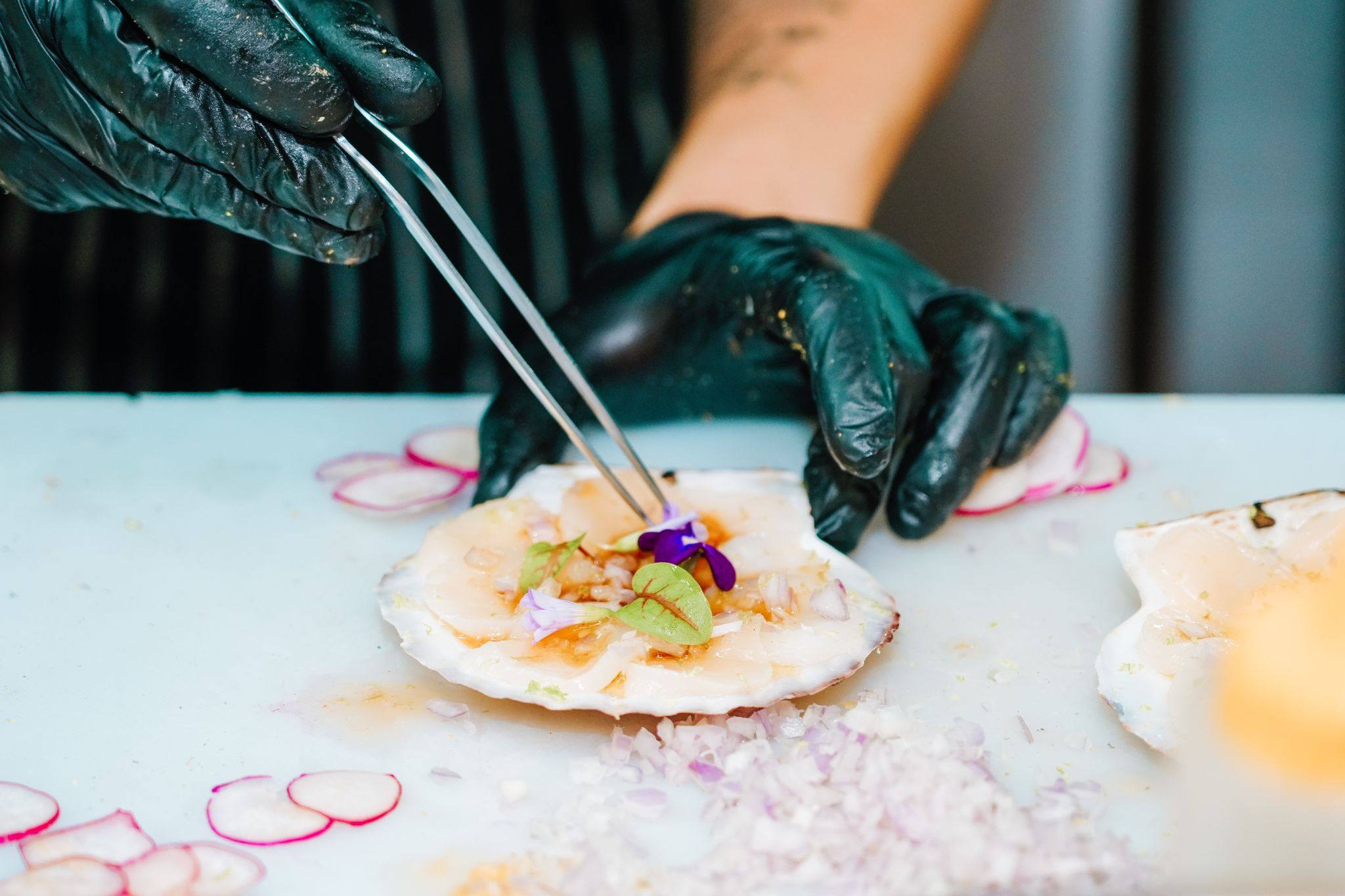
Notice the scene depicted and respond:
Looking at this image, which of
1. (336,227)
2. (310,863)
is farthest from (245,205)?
(310,863)

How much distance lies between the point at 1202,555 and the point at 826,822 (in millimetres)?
501

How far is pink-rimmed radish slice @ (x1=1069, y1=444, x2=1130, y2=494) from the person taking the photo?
1.44 meters

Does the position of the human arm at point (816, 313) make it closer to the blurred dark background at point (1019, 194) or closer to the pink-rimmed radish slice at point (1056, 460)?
the pink-rimmed radish slice at point (1056, 460)

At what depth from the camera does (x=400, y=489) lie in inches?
55.8

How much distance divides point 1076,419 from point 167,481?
1.20 metres

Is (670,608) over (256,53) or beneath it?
beneath

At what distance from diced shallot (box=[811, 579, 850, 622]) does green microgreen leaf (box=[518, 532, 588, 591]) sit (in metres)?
0.23

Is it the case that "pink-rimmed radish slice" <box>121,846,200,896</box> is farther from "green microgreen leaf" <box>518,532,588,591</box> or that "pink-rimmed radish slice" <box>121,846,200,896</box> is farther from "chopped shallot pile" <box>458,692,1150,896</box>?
"green microgreen leaf" <box>518,532,588,591</box>

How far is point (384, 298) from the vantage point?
1897 mm

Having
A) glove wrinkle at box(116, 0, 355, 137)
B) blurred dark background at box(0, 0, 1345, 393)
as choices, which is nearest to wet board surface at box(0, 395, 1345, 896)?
blurred dark background at box(0, 0, 1345, 393)

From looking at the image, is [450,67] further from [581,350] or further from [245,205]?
[245,205]

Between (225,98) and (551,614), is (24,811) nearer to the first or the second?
(551,614)

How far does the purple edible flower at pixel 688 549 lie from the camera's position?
42.8 inches

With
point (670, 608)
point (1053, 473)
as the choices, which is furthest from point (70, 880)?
point (1053, 473)
